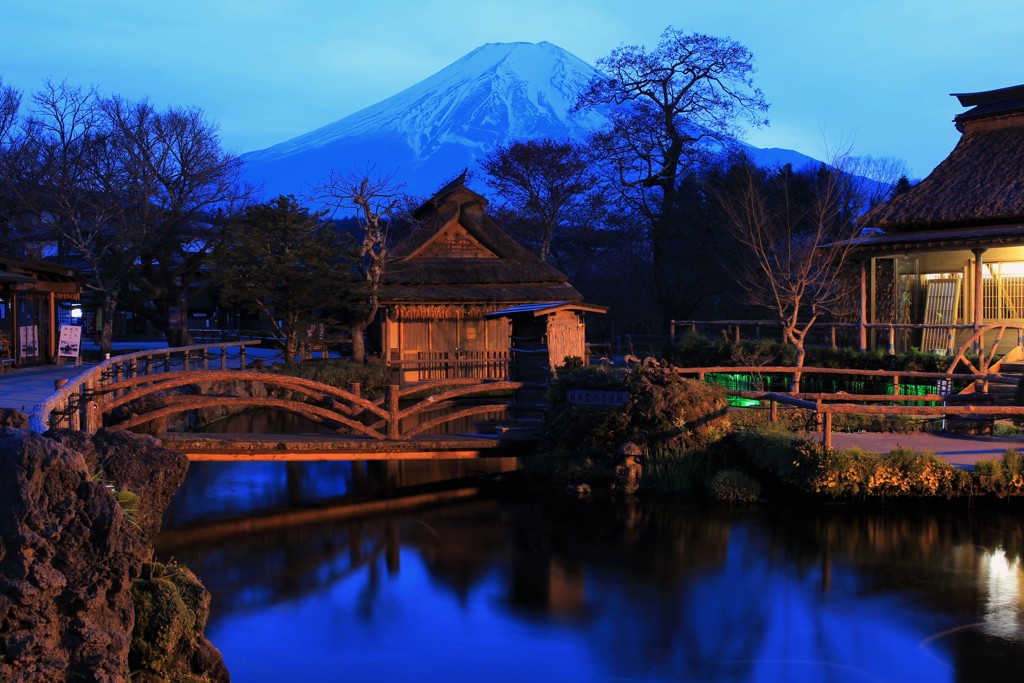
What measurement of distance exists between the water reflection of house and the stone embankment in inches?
699

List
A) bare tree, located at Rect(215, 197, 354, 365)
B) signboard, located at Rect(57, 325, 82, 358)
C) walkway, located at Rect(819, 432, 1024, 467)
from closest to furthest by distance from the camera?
walkway, located at Rect(819, 432, 1024, 467), signboard, located at Rect(57, 325, 82, 358), bare tree, located at Rect(215, 197, 354, 365)

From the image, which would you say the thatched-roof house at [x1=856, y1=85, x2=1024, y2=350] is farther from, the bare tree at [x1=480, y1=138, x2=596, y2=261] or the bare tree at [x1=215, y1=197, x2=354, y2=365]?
the bare tree at [x1=480, y1=138, x2=596, y2=261]

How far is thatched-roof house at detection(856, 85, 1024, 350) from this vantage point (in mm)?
21281

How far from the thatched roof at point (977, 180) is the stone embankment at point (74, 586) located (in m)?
20.9

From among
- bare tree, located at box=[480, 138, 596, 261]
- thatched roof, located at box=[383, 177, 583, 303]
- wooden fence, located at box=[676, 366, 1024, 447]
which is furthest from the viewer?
bare tree, located at box=[480, 138, 596, 261]

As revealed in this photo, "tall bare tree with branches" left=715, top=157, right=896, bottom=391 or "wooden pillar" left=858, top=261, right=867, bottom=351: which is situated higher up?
"tall bare tree with branches" left=715, top=157, right=896, bottom=391

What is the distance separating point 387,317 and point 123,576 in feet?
72.9

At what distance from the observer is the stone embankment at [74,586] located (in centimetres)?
489

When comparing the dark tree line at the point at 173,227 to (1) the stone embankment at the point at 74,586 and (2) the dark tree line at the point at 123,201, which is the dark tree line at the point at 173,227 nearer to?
(2) the dark tree line at the point at 123,201

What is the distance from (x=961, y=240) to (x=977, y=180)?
3.51 metres

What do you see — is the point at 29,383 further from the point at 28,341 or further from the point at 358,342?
the point at 358,342

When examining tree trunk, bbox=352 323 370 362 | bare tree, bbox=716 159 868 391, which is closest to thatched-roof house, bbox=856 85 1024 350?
bare tree, bbox=716 159 868 391

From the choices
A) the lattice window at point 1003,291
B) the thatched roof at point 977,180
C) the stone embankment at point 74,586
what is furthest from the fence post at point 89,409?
Answer: the lattice window at point 1003,291

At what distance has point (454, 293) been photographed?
90.1ft
